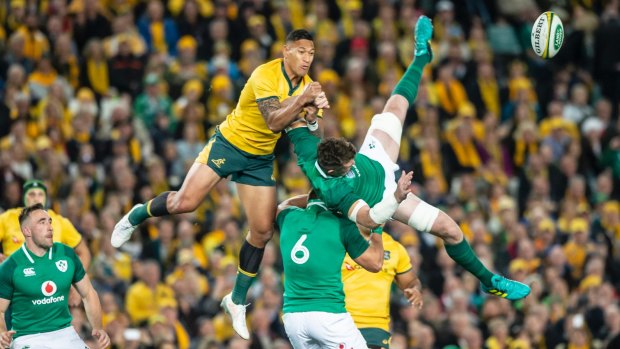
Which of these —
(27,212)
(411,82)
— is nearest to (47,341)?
(27,212)

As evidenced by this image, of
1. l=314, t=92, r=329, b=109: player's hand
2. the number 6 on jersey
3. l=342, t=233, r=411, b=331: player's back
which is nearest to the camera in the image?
the number 6 on jersey

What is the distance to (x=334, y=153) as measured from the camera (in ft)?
37.5

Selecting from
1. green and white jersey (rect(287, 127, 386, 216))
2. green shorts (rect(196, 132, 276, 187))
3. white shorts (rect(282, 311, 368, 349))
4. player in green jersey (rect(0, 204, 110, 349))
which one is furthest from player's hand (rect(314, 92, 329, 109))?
player in green jersey (rect(0, 204, 110, 349))

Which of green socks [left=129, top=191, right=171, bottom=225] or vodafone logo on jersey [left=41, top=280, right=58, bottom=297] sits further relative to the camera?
green socks [left=129, top=191, right=171, bottom=225]

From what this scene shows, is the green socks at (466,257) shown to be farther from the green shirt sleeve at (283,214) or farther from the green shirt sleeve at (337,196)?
the green shirt sleeve at (283,214)

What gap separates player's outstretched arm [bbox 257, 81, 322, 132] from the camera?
11.5 metres

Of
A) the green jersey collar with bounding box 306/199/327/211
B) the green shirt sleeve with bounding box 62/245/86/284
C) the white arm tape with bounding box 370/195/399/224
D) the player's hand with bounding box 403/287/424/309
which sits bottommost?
the player's hand with bounding box 403/287/424/309

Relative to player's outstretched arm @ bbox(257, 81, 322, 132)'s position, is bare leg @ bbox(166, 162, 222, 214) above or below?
below

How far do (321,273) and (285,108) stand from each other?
140 cm

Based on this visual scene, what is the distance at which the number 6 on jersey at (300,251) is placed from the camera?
11.3 metres

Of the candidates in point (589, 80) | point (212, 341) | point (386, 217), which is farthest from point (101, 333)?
point (589, 80)

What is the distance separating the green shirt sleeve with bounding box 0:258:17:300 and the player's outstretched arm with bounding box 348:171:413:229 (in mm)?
2969

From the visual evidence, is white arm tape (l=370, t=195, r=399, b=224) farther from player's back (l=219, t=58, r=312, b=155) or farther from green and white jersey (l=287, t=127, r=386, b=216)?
player's back (l=219, t=58, r=312, b=155)

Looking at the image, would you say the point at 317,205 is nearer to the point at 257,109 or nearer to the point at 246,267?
the point at 257,109
